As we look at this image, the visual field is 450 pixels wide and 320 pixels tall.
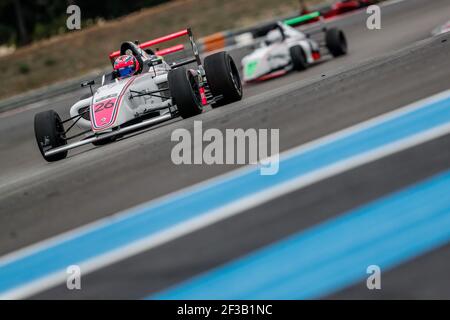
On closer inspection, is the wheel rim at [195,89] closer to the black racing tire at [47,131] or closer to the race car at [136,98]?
the race car at [136,98]

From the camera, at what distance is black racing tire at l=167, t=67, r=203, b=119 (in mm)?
7258

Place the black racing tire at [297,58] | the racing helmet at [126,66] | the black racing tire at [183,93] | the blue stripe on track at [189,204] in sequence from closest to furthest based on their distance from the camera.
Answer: the blue stripe on track at [189,204] → the black racing tire at [183,93] → the racing helmet at [126,66] → the black racing tire at [297,58]

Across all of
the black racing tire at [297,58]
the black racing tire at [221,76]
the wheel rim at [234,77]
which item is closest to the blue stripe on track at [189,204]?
the black racing tire at [221,76]

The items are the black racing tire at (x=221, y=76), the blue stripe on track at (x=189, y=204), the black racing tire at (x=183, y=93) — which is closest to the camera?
the blue stripe on track at (x=189, y=204)

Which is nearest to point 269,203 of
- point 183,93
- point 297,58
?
point 183,93

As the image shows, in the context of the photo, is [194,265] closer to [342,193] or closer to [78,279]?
[78,279]

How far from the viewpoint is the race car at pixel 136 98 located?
733cm

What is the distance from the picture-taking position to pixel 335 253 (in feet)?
12.1

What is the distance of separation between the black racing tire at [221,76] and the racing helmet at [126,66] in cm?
70

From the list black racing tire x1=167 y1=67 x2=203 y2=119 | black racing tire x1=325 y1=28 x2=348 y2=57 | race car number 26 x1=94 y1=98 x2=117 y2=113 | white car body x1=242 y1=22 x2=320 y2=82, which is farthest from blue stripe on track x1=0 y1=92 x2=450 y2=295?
black racing tire x1=325 y1=28 x2=348 y2=57

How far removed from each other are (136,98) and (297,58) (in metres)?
3.76

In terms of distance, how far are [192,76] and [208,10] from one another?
1223 centimetres

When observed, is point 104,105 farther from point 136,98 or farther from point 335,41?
point 335,41
